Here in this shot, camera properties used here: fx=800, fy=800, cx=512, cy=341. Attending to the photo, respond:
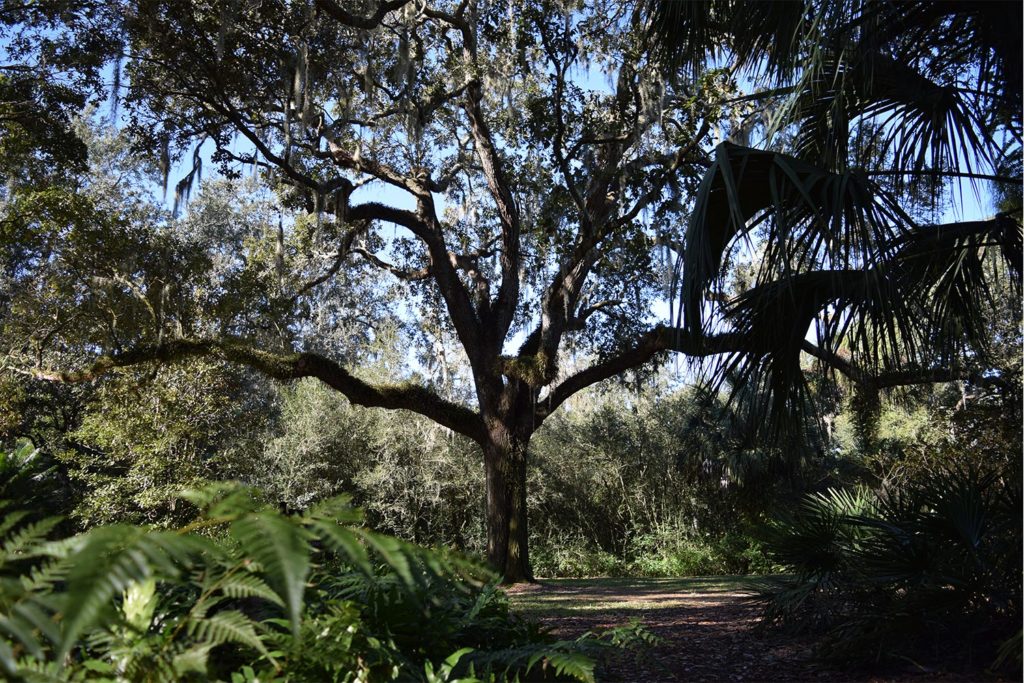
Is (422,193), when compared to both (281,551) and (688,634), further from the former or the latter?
(281,551)

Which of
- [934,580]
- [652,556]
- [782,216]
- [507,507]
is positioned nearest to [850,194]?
[782,216]

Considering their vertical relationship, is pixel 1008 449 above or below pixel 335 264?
below

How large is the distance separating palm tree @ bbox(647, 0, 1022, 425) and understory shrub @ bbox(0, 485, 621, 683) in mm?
2441

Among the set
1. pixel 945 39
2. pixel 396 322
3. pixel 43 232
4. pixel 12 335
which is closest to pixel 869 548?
pixel 945 39

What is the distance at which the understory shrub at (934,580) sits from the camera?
4.36 m

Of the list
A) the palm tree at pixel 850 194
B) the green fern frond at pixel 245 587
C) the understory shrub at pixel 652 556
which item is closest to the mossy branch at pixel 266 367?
the understory shrub at pixel 652 556

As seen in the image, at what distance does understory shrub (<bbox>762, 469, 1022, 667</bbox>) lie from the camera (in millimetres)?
4359

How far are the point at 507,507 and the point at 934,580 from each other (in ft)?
27.2

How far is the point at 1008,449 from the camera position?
327 inches

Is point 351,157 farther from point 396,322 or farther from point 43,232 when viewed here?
point 396,322

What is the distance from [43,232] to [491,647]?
10.1m

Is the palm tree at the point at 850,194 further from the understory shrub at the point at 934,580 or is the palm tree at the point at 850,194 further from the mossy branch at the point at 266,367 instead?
the mossy branch at the point at 266,367

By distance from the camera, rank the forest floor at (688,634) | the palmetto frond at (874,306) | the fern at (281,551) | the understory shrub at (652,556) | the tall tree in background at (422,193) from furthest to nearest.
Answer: the understory shrub at (652,556), the tall tree in background at (422,193), the palmetto frond at (874,306), the forest floor at (688,634), the fern at (281,551)

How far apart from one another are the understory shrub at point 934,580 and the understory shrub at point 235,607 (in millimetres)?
2218
